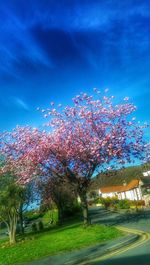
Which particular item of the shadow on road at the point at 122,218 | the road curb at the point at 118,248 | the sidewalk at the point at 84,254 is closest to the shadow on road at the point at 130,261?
the road curb at the point at 118,248

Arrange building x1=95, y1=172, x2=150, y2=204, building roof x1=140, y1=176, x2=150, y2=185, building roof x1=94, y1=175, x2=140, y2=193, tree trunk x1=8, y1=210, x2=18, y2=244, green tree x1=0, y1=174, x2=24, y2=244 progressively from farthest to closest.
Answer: building roof x1=94, y1=175, x2=140, y2=193 → building roof x1=140, y1=176, x2=150, y2=185 → building x1=95, y1=172, x2=150, y2=204 → tree trunk x1=8, y1=210, x2=18, y2=244 → green tree x1=0, y1=174, x2=24, y2=244

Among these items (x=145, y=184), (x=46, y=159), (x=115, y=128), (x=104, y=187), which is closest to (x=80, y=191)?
(x=46, y=159)

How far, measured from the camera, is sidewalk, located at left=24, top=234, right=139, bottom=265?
13845mm

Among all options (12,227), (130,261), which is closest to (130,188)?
(12,227)

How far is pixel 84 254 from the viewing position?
14766mm

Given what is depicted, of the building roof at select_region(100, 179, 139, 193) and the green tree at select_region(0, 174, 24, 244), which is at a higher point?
the building roof at select_region(100, 179, 139, 193)

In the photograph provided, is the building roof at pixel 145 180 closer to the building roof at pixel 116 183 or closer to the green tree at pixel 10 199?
the building roof at pixel 116 183

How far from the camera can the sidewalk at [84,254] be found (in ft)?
45.4

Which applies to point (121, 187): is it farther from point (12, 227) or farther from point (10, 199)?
point (10, 199)

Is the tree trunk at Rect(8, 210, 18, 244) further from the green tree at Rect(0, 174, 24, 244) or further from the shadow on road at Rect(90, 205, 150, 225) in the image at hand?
the shadow on road at Rect(90, 205, 150, 225)

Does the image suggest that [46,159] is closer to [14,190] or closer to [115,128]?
[14,190]

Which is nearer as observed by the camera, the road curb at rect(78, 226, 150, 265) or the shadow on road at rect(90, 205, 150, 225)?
the road curb at rect(78, 226, 150, 265)

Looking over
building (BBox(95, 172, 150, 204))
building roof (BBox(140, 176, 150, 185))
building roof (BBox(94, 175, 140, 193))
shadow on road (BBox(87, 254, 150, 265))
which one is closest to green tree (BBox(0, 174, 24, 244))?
shadow on road (BBox(87, 254, 150, 265))

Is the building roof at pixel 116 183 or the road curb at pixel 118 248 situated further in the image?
the building roof at pixel 116 183
